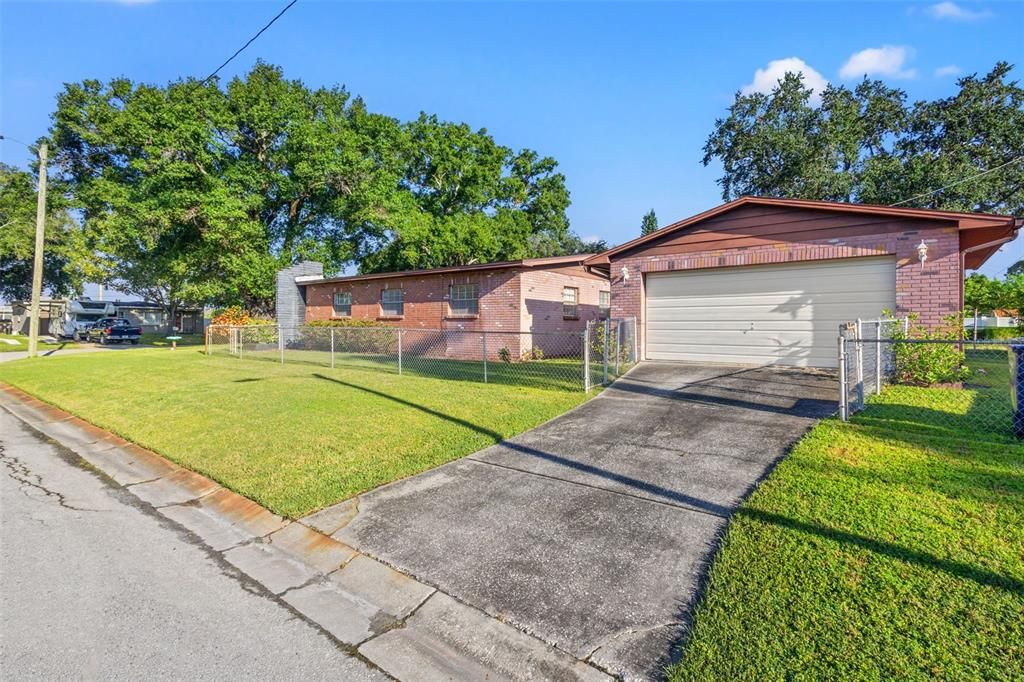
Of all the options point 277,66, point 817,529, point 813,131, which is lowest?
point 817,529

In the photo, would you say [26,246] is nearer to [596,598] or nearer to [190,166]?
[190,166]

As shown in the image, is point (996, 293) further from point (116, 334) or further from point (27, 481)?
point (116, 334)

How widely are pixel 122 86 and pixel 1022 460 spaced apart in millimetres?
36008

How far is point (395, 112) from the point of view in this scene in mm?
28562

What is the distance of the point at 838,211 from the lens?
29.1 feet

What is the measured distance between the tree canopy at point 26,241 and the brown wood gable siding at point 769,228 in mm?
29652

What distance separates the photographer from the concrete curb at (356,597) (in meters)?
2.42

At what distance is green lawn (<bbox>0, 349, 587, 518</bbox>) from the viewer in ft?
16.4

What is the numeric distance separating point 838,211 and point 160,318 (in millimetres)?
60709

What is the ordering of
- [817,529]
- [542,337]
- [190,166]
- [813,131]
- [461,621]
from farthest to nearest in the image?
1. [813,131]
2. [190,166]
3. [542,337]
4. [817,529]
5. [461,621]

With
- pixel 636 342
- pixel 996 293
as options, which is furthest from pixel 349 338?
pixel 996 293

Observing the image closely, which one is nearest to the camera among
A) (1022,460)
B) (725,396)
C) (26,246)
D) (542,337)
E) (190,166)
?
(1022,460)

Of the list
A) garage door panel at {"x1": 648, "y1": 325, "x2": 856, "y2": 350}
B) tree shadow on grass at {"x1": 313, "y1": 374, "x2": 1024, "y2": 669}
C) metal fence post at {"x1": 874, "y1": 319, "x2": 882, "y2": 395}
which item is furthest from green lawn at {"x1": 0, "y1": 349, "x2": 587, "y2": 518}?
metal fence post at {"x1": 874, "y1": 319, "x2": 882, "y2": 395}

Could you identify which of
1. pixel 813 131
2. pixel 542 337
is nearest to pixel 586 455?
pixel 542 337
